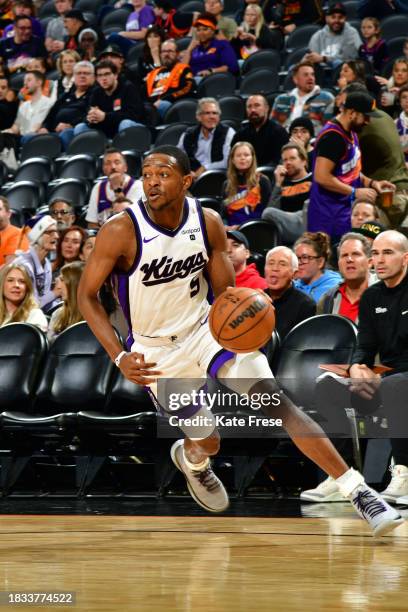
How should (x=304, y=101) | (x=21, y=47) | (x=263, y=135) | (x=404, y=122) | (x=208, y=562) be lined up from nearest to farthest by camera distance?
(x=208, y=562) < (x=404, y=122) < (x=263, y=135) < (x=304, y=101) < (x=21, y=47)

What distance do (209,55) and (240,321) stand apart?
8.77 m

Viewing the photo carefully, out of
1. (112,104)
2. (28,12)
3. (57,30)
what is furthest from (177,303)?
(28,12)

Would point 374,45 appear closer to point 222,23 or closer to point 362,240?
point 222,23

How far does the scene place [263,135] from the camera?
10.4 metres

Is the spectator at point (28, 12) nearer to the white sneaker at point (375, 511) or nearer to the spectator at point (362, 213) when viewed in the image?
the spectator at point (362, 213)

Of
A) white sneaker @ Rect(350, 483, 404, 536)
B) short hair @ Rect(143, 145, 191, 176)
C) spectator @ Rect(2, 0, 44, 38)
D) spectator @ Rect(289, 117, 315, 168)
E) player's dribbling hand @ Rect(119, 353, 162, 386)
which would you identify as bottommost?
spectator @ Rect(2, 0, 44, 38)

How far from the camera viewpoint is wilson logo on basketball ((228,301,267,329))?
16.0ft

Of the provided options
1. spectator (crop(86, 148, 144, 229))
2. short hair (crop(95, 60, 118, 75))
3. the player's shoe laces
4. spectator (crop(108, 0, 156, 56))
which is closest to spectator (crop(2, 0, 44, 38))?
spectator (crop(108, 0, 156, 56))

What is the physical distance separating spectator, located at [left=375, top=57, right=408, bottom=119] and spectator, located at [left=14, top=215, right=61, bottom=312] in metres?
3.39

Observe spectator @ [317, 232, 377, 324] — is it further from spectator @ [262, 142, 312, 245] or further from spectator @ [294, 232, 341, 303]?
spectator @ [262, 142, 312, 245]

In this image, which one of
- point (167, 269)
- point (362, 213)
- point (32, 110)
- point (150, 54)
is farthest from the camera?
point (32, 110)

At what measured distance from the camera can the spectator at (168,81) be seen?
12.6 metres

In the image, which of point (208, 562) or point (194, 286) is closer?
point (208, 562)

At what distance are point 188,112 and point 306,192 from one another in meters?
3.47
